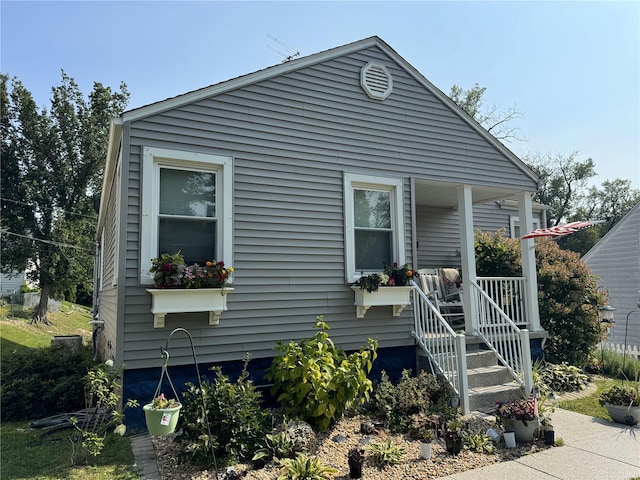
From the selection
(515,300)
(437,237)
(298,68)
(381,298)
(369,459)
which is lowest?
(369,459)

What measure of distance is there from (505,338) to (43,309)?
19134 millimetres

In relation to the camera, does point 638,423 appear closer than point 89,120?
Yes

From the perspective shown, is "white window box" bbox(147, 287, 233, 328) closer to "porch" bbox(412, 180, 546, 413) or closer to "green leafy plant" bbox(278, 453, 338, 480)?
"green leafy plant" bbox(278, 453, 338, 480)

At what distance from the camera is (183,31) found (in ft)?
19.8

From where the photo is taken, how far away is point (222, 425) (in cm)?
388

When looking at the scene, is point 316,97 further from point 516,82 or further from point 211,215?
point 516,82

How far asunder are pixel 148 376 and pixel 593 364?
8.19 m

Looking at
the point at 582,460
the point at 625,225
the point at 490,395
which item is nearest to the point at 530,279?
the point at 490,395

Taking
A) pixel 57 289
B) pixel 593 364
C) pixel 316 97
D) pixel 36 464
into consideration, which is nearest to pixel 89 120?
pixel 57 289

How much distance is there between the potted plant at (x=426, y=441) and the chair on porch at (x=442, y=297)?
3.11 m

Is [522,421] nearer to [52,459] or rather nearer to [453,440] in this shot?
[453,440]

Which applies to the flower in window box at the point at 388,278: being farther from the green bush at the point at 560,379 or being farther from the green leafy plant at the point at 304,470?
the green bush at the point at 560,379

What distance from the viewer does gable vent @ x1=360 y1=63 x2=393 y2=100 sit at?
6.45 meters

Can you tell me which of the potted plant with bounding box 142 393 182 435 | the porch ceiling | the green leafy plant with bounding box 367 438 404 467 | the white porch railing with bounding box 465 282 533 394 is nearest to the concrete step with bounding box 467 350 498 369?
the white porch railing with bounding box 465 282 533 394
